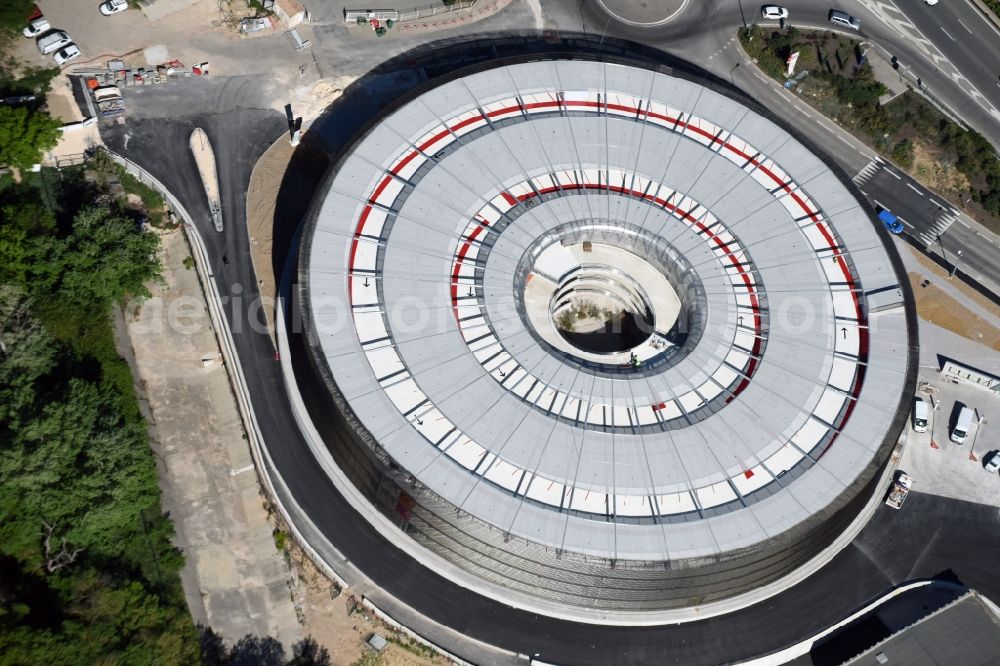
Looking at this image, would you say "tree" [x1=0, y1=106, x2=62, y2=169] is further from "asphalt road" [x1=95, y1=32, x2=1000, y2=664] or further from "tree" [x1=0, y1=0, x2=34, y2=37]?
"tree" [x1=0, y1=0, x2=34, y2=37]

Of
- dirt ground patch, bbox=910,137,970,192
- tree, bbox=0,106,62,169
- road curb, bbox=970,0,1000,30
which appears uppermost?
road curb, bbox=970,0,1000,30

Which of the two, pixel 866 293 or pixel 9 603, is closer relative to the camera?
pixel 9 603

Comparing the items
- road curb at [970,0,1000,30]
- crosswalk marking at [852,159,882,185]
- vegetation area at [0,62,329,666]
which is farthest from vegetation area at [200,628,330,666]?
road curb at [970,0,1000,30]

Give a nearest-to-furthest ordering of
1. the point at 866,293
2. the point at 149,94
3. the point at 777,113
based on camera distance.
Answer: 1. the point at 866,293
2. the point at 149,94
3. the point at 777,113

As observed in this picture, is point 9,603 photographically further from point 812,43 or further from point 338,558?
point 812,43

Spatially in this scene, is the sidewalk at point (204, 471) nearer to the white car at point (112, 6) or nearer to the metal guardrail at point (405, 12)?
the white car at point (112, 6)

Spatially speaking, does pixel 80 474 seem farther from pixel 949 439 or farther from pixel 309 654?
pixel 949 439

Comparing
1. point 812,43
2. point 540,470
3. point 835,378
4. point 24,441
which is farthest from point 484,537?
point 812,43
